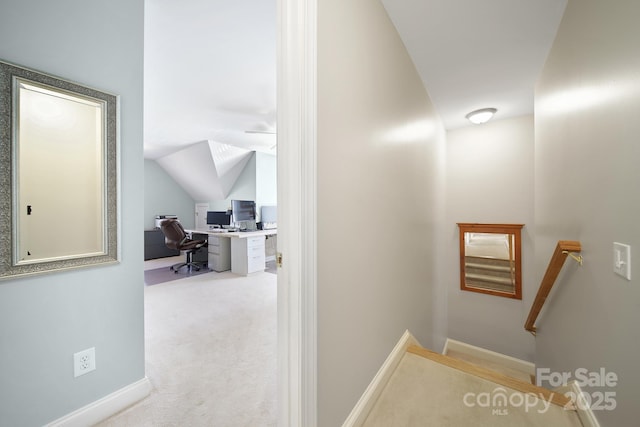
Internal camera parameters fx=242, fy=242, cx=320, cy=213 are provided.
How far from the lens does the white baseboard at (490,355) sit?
126 inches

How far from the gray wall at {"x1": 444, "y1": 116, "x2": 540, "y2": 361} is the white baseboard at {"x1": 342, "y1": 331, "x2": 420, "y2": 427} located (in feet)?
7.83

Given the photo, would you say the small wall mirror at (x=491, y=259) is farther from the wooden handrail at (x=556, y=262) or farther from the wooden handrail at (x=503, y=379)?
the wooden handrail at (x=503, y=379)

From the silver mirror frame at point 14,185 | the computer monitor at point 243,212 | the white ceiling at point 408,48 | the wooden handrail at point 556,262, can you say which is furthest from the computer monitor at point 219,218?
the wooden handrail at point 556,262

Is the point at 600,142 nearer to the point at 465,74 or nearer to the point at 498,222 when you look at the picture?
the point at 465,74

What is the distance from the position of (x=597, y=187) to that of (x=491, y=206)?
8.71 feet

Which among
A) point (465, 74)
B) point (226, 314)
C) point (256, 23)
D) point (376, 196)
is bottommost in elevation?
point (226, 314)

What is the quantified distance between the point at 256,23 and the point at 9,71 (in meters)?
1.43

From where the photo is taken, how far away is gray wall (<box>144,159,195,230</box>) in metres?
6.45

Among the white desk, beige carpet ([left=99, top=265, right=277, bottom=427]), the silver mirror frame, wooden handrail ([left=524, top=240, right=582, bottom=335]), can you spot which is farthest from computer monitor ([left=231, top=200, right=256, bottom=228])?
wooden handrail ([left=524, top=240, right=582, bottom=335])

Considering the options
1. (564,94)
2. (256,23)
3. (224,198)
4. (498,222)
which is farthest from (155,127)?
(498,222)

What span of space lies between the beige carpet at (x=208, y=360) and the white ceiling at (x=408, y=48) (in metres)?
2.60

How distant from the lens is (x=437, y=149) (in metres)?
3.17

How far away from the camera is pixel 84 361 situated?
130cm

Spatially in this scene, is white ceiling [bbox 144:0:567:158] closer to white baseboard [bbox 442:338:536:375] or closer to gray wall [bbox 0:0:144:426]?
gray wall [bbox 0:0:144:426]
